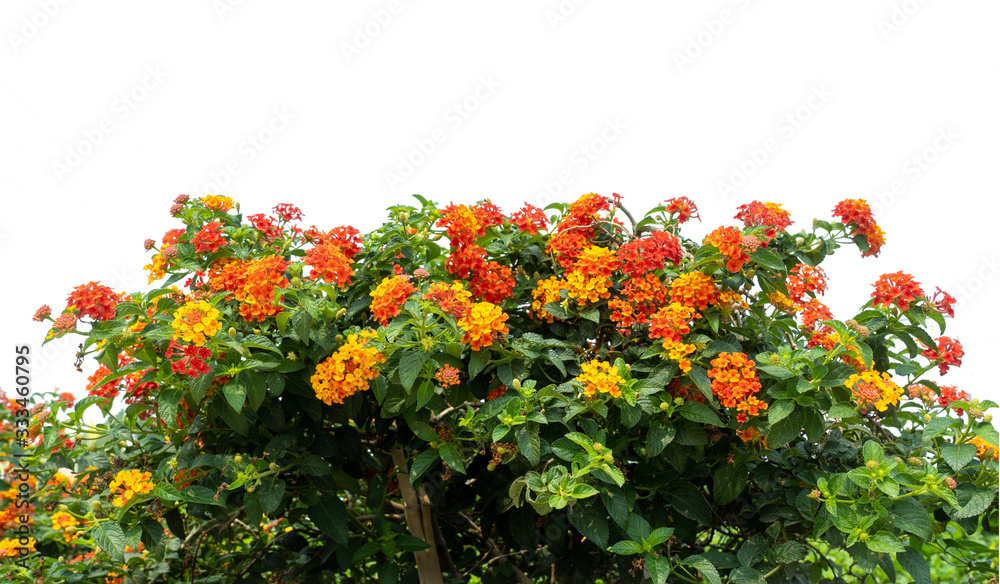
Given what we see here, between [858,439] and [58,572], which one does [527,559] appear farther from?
[58,572]

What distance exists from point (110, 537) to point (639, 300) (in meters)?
1.72

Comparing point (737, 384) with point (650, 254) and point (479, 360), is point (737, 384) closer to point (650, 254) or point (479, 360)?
point (650, 254)

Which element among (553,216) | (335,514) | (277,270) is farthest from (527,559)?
(277,270)

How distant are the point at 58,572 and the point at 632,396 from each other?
242 centimetres

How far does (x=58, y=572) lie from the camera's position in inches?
113

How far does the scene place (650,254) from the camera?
7.54 ft

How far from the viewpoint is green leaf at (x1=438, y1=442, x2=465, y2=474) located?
2.10 m

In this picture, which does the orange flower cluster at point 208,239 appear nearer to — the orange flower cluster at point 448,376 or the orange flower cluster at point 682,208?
the orange flower cluster at point 448,376

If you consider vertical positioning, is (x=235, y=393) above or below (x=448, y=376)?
above

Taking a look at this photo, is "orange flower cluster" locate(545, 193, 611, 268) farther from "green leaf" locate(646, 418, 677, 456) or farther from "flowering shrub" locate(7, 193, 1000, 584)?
"green leaf" locate(646, 418, 677, 456)

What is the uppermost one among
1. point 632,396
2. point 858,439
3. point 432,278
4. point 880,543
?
point 432,278

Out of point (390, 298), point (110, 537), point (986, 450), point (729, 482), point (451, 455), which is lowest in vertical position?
point (986, 450)

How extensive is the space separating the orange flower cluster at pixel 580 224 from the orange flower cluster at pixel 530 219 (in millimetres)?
63

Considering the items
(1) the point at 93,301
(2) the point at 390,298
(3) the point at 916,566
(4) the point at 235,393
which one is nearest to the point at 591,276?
(2) the point at 390,298
